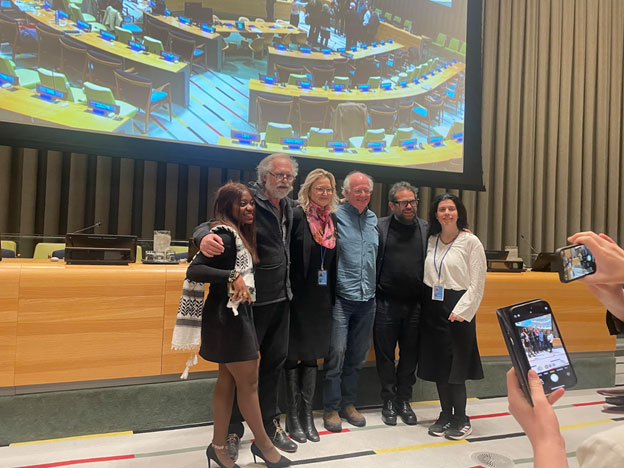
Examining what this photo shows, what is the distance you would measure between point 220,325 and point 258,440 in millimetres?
606

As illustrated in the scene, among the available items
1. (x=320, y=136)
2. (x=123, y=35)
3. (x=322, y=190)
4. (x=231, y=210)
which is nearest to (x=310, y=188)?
(x=322, y=190)

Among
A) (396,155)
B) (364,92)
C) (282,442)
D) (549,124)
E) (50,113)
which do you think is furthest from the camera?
(549,124)

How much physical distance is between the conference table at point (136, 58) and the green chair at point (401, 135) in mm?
2106

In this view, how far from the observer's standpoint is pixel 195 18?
12.3 ft

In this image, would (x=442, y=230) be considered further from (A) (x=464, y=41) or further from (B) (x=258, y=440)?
(A) (x=464, y=41)

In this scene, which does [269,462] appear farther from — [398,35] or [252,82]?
[398,35]

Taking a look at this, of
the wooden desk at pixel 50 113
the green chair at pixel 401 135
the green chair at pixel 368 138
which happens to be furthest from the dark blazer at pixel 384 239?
the wooden desk at pixel 50 113

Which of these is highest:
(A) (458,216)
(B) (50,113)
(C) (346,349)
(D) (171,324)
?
(B) (50,113)

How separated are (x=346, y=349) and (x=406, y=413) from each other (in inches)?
22.2

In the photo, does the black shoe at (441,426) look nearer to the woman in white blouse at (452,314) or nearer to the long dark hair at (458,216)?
the woman in white blouse at (452,314)

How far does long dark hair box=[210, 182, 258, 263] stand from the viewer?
186cm

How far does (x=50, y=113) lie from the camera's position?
130 inches

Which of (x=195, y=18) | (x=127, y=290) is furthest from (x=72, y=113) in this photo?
(x=127, y=290)

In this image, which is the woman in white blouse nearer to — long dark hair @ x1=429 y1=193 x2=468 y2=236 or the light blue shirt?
long dark hair @ x1=429 y1=193 x2=468 y2=236
